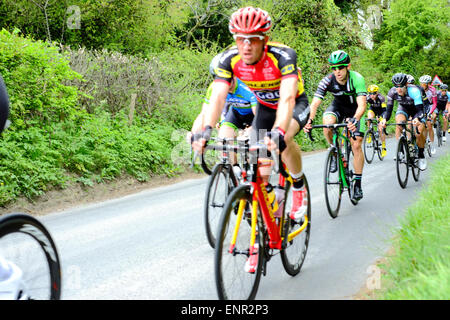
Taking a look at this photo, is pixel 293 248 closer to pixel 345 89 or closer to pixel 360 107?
pixel 360 107

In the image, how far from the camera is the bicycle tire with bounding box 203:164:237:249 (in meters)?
5.67

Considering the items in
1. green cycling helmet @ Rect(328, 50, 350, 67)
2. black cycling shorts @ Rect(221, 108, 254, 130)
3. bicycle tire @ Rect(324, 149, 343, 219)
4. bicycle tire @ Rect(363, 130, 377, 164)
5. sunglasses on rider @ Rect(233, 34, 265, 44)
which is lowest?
bicycle tire @ Rect(363, 130, 377, 164)

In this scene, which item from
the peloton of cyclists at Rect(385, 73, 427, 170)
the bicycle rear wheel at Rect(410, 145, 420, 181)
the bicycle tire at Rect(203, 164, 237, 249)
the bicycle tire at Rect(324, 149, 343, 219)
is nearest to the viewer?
the bicycle tire at Rect(203, 164, 237, 249)

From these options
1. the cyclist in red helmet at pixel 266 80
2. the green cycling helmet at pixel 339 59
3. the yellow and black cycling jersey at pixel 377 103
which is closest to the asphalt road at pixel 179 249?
the cyclist in red helmet at pixel 266 80

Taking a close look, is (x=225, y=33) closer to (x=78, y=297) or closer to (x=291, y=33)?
(x=291, y=33)

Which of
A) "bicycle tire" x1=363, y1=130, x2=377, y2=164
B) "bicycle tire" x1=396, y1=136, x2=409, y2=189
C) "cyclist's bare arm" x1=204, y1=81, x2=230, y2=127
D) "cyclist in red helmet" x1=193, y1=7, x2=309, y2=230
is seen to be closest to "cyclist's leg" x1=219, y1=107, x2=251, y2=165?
"cyclist in red helmet" x1=193, y1=7, x2=309, y2=230

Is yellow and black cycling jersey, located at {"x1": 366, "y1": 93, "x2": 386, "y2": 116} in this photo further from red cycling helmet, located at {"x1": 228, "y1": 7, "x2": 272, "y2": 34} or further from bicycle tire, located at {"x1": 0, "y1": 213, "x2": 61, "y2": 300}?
bicycle tire, located at {"x1": 0, "y1": 213, "x2": 61, "y2": 300}

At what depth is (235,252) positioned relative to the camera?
361cm

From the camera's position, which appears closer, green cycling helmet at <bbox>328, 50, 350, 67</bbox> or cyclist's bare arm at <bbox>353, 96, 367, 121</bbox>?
cyclist's bare arm at <bbox>353, 96, 367, 121</bbox>

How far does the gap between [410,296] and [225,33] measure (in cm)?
2489

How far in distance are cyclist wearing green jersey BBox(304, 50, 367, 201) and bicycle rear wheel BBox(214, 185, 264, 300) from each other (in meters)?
4.03

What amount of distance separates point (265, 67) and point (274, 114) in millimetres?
883

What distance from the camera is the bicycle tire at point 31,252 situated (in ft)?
9.28
